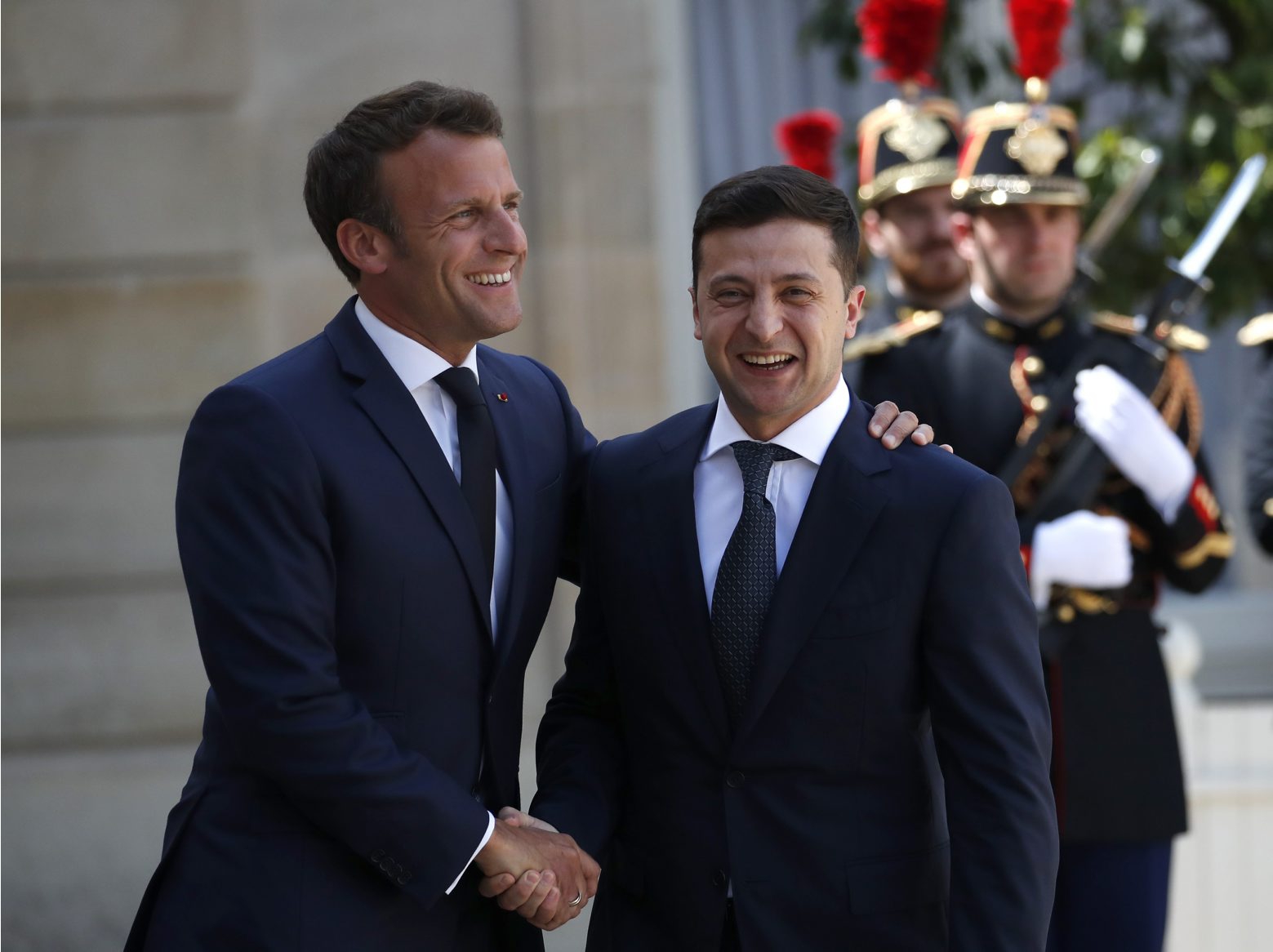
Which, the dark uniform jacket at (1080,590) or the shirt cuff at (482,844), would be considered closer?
the shirt cuff at (482,844)

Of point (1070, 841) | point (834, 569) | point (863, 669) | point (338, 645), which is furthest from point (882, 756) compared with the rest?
point (1070, 841)

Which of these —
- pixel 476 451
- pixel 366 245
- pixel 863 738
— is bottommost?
pixel 863 738

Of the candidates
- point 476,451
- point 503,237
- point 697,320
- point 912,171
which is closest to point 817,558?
point 697,320

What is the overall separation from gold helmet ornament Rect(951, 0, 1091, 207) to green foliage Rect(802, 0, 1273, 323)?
114 centimetres

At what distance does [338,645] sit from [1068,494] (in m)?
1.87

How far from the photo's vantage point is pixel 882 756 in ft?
6.87

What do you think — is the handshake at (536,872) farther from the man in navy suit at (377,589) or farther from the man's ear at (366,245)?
the man's ear at (366,245)

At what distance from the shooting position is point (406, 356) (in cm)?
231

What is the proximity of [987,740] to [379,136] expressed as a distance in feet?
3.76

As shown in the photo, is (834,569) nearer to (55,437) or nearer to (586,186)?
(586,186)

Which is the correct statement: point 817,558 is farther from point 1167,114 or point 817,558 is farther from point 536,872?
point 1167,114

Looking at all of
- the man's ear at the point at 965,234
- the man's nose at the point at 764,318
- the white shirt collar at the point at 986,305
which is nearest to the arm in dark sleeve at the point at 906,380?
the white shirt collar at the point at 986,305

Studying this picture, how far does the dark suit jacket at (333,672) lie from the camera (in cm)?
208

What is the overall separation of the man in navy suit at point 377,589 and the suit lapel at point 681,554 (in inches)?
8.1
